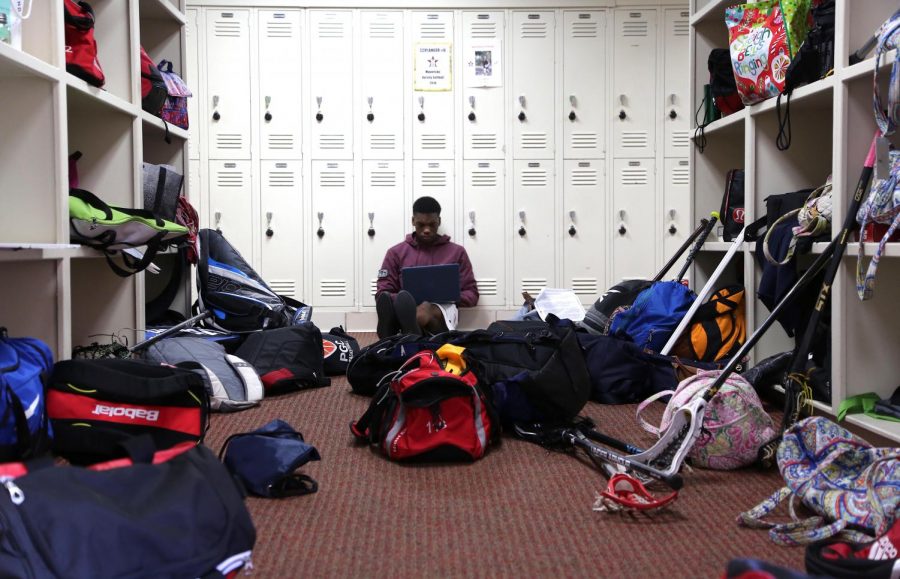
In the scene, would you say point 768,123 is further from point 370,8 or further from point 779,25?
point 370,8

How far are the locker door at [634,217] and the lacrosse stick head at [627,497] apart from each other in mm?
3861

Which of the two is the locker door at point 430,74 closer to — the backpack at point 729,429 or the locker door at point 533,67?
the locker door at point 533,67

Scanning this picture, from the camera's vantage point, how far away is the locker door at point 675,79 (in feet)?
18.1

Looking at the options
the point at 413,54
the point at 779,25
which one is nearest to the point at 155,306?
the point at 413,54

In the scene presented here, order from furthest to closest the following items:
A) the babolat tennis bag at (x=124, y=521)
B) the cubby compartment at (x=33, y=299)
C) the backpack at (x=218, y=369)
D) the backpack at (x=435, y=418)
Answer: the backpack at (x=218, y=369) < the cubby compartment at (x=33, y=299) < the backpack at (x=435, y=418) < the babolat tennis bag at (x=124, y=521)

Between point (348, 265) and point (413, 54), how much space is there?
1.64 metres

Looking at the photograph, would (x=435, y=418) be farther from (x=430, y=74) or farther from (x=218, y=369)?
(x=430, y=74)

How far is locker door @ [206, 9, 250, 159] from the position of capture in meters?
5.39

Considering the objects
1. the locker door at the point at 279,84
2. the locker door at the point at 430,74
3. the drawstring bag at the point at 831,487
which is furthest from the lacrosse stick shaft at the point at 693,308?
the locker door at the point at 279,84

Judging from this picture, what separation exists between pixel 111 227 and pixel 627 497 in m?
1.92

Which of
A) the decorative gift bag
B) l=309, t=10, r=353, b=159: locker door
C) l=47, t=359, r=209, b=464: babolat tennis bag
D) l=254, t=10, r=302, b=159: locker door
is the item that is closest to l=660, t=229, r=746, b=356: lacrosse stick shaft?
the decorative gift bag

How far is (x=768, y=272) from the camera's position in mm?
2738

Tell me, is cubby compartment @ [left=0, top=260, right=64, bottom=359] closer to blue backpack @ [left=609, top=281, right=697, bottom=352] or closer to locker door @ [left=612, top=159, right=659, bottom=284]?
blue backpack @ [left=609, top=281, right=697, bottom=352]

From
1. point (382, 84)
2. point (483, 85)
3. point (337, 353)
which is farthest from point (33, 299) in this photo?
point (483, 85)
